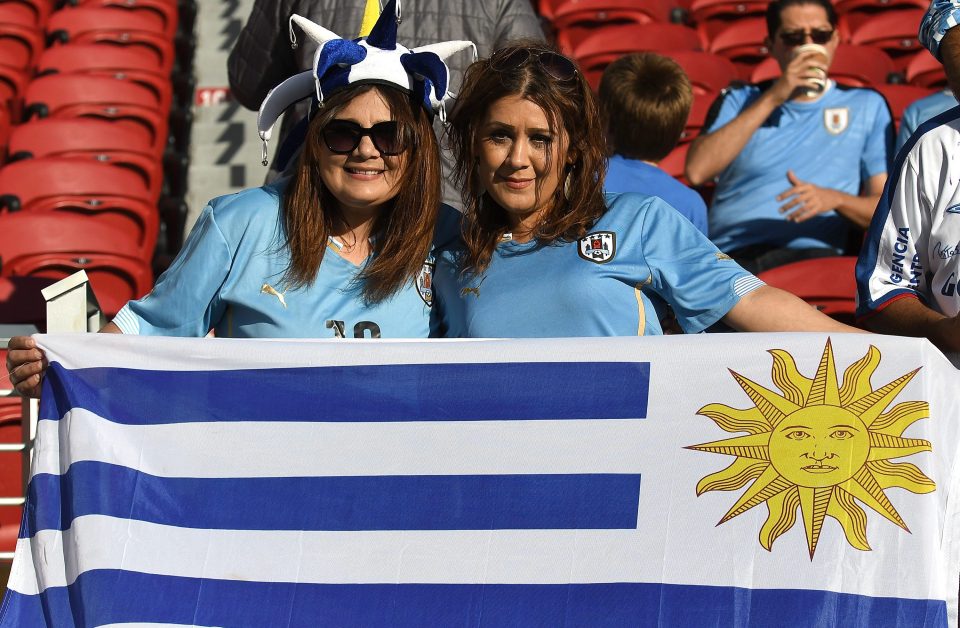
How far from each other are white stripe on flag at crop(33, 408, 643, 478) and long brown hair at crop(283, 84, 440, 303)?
1.07 ft

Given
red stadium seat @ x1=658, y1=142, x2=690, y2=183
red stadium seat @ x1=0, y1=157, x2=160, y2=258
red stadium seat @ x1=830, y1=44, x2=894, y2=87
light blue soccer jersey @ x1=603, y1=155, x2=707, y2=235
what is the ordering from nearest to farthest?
1. light blue soccer jersey @ x1=603, y1=155, x2=707, y2=235
2. red stadium seat @ x1=658, y1=142, x2=690, y2=183
3. red stadium seat @ x1=0, y1=157, x2=160, y2=258
4. red stadium seat @ x1=830, y1=44, x2=894, y2=87

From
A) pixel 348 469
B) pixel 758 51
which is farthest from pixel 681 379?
pixel 758 51

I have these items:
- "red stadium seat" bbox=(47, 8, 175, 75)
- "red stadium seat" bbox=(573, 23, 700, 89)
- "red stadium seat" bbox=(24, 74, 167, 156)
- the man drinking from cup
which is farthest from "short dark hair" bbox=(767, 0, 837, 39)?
"red stadium seat" bbox=(47, 8, 175, 75)

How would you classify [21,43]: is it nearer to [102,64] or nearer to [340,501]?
[102,64]

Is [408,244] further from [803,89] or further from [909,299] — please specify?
[803,89]

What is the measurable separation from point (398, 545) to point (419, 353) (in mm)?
368

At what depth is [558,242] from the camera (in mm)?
2518

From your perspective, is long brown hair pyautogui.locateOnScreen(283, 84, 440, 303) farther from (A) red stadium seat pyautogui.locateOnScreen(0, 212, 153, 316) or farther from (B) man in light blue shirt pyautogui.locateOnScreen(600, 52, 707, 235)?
(A) red stadium seat pyautogui.locateOnScreen(0, 212, 153, 316)

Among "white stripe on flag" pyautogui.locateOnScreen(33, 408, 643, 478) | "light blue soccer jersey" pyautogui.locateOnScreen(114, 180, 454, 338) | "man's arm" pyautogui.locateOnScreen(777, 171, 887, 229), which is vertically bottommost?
"white stripe on flag" pyautogui.locateOnScreen(33, 408, 643, 478)

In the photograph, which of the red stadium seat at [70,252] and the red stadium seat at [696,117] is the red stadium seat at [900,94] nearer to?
the red stadium seat at [696,117]

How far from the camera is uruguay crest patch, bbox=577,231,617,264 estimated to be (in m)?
2.47

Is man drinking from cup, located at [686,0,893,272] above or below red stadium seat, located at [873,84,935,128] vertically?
below

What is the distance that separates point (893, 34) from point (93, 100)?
4.35m

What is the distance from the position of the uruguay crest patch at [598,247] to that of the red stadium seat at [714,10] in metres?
5.02
